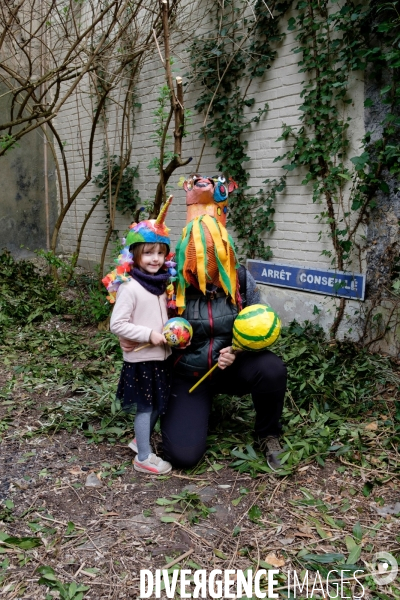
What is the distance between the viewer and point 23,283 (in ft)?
21.4

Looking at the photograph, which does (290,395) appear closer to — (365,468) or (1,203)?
(365,468)

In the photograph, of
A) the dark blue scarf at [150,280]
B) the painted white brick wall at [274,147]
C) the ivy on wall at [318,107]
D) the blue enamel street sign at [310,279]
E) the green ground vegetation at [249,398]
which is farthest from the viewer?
the painted white brick wall at [274,147]

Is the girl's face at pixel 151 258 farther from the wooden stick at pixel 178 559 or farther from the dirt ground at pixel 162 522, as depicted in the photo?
the wooden stick at pixel 178 559

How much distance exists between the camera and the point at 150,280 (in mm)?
2795

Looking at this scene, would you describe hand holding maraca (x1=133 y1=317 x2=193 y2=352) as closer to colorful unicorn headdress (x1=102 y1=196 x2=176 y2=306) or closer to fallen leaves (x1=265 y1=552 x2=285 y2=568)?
colorful unicorn headdress (x1=102 y1=196 x2=176 y2=306)

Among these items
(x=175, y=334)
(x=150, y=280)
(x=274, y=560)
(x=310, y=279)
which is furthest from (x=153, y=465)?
(x=310, y=279)

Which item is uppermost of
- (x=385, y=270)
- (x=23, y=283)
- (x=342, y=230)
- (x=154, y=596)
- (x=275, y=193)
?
(x=275, y=193)

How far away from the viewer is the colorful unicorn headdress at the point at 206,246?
2.79 meters

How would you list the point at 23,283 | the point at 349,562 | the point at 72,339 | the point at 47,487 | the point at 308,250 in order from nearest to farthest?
1. the point at 349,562
2. the point at 47,487
3. the point at 308,250
4. the point at 72,339
5. the point at 23,283

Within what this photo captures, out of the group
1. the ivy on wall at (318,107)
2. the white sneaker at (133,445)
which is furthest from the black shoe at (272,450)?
the ivy on wall at (318,107)

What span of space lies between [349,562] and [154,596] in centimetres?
82

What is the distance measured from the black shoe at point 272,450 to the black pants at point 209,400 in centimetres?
3

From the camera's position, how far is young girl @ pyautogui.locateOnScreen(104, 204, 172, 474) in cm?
273

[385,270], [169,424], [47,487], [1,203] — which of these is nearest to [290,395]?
[169,424]
